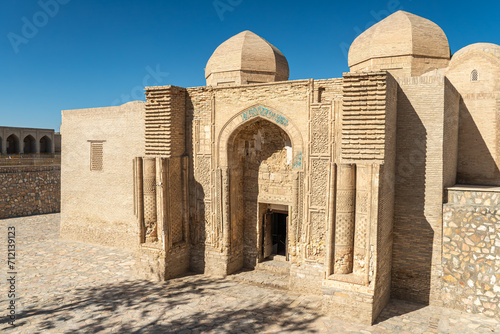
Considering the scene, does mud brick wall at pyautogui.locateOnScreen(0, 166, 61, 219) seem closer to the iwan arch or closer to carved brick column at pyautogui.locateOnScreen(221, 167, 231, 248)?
the iwan arch

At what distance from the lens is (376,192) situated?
6410 mm

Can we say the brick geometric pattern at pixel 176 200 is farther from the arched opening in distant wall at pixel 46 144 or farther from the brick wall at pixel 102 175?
the arched opening in distant wall at pixel 46 144

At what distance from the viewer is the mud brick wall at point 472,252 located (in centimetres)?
670

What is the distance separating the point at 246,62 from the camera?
11.8 m

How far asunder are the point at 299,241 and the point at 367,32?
6766mm

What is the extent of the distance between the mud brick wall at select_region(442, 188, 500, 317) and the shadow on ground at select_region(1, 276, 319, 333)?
2.95m

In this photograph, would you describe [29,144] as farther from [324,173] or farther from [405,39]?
[405,39]

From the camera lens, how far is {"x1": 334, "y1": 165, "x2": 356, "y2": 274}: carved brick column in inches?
262

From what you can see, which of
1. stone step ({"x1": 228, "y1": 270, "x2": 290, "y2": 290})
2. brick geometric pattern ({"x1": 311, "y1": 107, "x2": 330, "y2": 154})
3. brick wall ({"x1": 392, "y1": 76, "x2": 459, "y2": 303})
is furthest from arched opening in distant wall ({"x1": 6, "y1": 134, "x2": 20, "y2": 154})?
brick wall ({"x1": 392, "y1": 76, "x2": 459, "y2": 303})

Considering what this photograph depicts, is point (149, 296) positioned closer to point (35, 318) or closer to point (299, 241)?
point (35, 318)

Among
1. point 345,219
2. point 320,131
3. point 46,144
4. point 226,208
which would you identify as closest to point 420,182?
point 345,219

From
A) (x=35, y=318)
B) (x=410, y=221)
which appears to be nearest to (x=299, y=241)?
(x=410, y=221)

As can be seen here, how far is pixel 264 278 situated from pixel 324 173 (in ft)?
10.2

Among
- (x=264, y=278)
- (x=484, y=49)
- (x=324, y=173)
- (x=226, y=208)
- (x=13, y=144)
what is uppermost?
(x=484, y=49)
